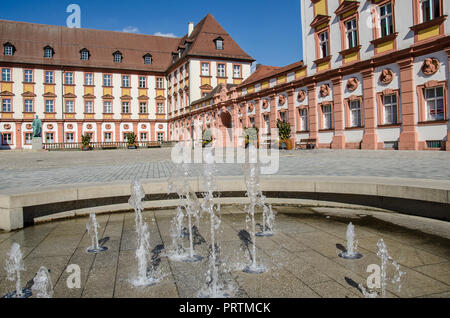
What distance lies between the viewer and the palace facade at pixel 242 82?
16.5m

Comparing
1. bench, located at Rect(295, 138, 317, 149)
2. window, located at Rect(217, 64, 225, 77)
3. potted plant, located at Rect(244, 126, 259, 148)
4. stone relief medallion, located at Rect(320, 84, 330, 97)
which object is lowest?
bench, located at Rect(295, 138, 317, 149)

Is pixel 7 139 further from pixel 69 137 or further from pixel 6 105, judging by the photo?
pixel 69 137

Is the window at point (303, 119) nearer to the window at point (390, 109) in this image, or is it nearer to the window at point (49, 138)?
the window at point (390, 109)

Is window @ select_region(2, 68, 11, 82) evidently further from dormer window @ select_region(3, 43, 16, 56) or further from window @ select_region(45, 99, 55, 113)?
window @ select_region(45, 99, 55, 113)

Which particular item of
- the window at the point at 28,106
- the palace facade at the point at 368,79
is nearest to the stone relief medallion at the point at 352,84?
the palace facade at the point at 368,79

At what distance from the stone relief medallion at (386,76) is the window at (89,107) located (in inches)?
1696

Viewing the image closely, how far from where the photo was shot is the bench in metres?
22.9

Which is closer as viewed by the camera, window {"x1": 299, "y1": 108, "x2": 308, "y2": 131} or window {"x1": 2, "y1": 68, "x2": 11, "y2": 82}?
window {"x1": 299, "y1": 108, "x2": 308, "y2": 131}

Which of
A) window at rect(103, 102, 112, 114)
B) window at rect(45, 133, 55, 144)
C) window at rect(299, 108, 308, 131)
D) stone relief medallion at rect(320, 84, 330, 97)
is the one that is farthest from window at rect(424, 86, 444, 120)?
window at rect(45, 133, 55, 144)

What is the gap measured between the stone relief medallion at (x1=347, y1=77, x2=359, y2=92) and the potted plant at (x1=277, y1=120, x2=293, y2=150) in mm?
4980

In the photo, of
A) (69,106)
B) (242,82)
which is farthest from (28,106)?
(242,82)

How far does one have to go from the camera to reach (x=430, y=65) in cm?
1571

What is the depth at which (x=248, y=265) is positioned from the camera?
3.25 m

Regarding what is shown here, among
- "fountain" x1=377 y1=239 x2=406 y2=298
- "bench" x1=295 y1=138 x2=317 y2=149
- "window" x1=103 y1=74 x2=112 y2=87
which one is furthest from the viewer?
"window" x1=103 y1=74 x2=112 y2=87
